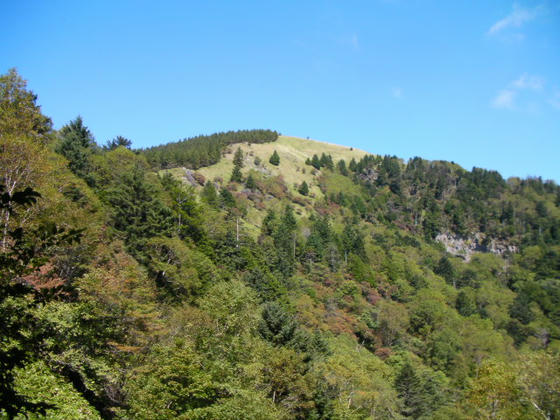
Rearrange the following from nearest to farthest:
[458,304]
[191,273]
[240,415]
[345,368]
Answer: [240,415]
[345,368]
[191,273]
[458,304]

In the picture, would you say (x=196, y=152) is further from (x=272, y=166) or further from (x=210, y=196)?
(x=272, y=166)

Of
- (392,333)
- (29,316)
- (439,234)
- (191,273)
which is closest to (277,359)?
(191,273)

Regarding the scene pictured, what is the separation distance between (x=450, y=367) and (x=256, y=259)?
4756 centimetres

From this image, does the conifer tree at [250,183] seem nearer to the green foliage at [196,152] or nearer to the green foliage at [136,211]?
the green foliage at [196,152]

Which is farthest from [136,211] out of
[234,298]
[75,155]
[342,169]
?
[342,169]

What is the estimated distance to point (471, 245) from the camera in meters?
181

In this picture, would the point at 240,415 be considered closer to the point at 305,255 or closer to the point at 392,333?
the point at 392,333

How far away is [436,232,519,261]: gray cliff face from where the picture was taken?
176000mm

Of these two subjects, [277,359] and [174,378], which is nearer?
[174,378]

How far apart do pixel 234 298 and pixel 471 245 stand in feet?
589

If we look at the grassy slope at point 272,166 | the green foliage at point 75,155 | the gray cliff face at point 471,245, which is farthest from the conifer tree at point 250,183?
the gray cliff face at point 471,245

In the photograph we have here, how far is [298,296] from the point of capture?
2955 inches

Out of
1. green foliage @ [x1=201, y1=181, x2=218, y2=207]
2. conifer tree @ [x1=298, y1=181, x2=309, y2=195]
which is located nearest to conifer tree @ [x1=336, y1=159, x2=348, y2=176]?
conifer tree @ [x1=298, y1=181, x2=309, y2=195]

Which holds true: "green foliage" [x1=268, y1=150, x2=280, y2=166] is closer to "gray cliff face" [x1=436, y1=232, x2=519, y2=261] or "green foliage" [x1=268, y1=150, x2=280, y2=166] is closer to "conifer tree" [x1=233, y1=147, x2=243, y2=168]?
"conifer tree" [x1=233, y1=147, x2=243, y2=168]
